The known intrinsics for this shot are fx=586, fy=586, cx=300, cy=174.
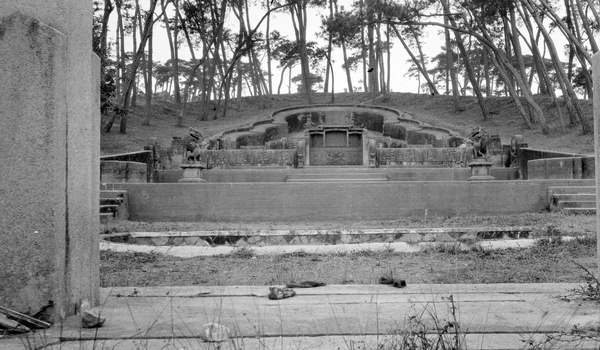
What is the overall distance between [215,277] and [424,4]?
19.8 m

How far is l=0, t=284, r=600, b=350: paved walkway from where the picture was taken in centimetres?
254

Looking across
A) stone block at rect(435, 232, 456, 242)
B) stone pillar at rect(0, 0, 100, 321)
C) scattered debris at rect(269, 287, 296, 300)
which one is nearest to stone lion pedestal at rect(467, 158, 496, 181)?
stone block at rect(435, 232, 456, 242)

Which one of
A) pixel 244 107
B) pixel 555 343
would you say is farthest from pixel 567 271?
pixel 244 107

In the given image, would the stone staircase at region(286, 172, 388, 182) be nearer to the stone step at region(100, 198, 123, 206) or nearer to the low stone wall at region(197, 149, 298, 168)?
the low stone wall at region(197, 149, 298, 168)

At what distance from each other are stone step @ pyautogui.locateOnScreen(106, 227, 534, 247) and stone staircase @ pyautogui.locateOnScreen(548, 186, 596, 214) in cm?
331

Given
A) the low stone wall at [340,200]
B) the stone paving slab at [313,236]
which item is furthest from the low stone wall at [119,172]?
the stone paving slab at [313,236]

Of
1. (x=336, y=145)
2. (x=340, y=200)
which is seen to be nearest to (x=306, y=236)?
(x=340, y=200)

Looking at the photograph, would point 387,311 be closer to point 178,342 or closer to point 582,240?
point 178,342

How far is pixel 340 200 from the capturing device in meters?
11.9

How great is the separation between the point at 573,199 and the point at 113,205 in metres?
9.11

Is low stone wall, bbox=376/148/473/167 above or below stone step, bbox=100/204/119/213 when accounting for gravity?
above

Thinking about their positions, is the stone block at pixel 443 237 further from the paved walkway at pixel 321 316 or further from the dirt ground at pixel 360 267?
the paved walkway at pixel 321 316

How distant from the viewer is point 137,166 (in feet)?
50.1

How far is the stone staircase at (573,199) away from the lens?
37.3 ft
